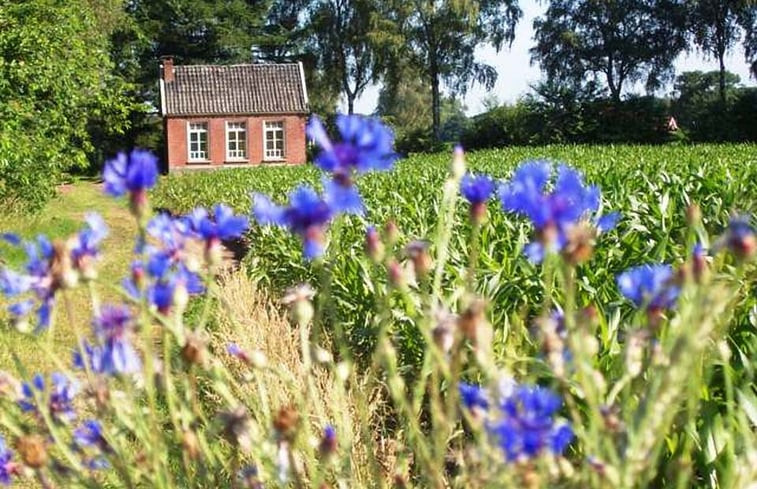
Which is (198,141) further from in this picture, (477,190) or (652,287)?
(652,287)

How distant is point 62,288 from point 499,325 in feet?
10.8

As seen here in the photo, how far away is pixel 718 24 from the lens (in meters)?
41.8

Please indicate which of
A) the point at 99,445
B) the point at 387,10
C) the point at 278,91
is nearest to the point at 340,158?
the point at 99,445

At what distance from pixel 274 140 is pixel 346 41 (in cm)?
942

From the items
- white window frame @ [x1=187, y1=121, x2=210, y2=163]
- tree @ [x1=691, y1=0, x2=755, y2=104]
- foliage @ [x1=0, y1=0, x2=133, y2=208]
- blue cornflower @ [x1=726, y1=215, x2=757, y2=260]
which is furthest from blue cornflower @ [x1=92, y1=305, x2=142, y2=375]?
tree @ [x1=691, y1=0, x2=755, y2=104]

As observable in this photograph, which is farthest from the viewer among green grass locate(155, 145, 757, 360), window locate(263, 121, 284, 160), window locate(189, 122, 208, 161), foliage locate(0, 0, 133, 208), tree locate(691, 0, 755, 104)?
tree locate(691, 0, 755, 104)

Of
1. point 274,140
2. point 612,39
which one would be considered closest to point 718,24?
point 612,39

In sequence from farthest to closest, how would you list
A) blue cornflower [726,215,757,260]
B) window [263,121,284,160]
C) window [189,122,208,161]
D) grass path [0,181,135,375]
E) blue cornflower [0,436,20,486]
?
window [263,121,284,160] < window [189,122,208,161] < grass path [0,181,135,375] < blue cornflower [0,436,20,486] < blue cornflower [726,215,757,260]

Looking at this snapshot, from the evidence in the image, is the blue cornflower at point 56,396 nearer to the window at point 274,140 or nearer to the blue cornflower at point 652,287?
the blue cornflower at point 652,287

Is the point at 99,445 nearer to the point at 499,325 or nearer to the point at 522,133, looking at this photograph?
the point at 499,325

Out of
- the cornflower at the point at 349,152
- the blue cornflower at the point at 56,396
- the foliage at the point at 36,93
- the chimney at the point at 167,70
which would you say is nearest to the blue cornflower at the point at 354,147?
the cornflower at the point at 349,152

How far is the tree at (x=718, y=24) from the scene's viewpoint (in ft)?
136

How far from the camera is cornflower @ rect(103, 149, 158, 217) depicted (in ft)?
3.82

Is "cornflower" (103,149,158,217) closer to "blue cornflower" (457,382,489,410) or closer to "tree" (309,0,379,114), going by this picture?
"blue cornflower" (457,382,489,410)
